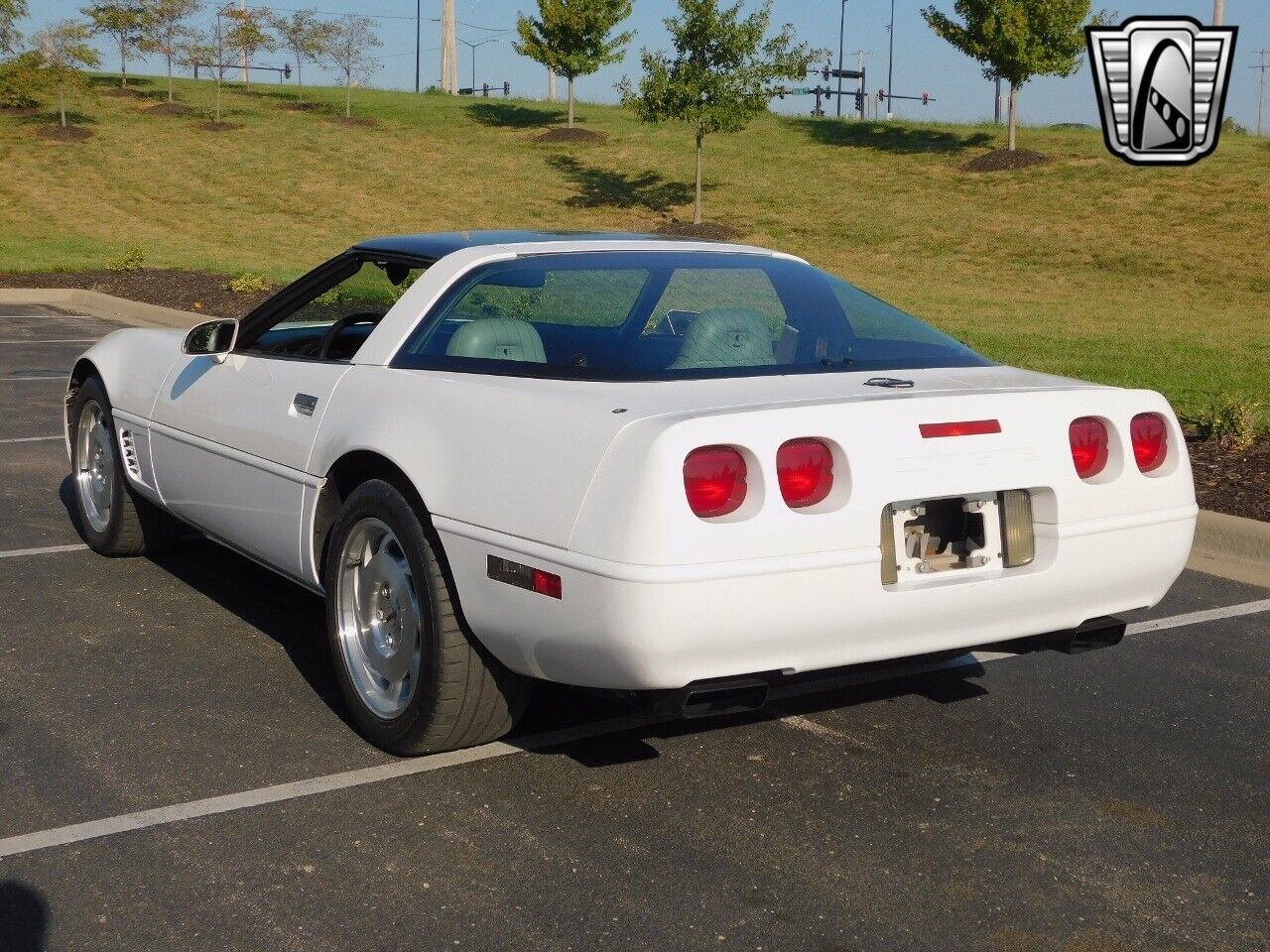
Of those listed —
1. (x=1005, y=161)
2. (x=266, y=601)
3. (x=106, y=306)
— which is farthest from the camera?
(x=1005, y=161)

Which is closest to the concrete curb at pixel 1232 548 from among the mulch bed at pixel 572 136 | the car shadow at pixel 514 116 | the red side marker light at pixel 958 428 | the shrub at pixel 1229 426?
the shrub at pixel 1229 426

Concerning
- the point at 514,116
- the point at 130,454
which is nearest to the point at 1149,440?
the point at 130,454

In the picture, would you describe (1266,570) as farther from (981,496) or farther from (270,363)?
(270,363)

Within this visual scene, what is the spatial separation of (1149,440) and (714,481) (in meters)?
1.46

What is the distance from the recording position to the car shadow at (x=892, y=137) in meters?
43.4

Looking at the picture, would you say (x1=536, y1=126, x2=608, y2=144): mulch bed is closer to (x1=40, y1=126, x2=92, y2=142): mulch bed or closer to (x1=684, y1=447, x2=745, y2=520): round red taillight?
(x1=40, y1=126, x2=92, y2=142): mulch bed

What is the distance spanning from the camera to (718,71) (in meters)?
33.1

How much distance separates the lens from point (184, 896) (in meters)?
3.37

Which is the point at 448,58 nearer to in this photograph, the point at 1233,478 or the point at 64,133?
the point at 64,133

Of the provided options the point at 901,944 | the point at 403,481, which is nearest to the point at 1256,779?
the point at 901,944

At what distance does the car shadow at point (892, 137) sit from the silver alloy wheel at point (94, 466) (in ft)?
126

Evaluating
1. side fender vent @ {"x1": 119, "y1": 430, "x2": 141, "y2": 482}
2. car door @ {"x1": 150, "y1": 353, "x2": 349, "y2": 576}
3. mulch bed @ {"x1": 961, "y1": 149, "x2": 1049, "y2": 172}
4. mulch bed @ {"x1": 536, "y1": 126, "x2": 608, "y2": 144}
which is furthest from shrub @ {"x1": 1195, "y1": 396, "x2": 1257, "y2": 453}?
mulch bed @ {"x1": 536, "y1": 126, "x2": 608, "y2": 144}

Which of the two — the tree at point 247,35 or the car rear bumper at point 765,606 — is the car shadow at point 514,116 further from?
the car rear bumper at point 765,606

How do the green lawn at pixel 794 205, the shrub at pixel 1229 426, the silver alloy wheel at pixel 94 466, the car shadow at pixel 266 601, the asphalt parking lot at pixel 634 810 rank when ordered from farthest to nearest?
the green lawn at pixel 794 205 → the shrub at pixel 1229 426 → the silver alloy wheel at pixel 94 466 → the car shadow at pixel 266 601 → the asphalt parking lot at pixel 634 810
